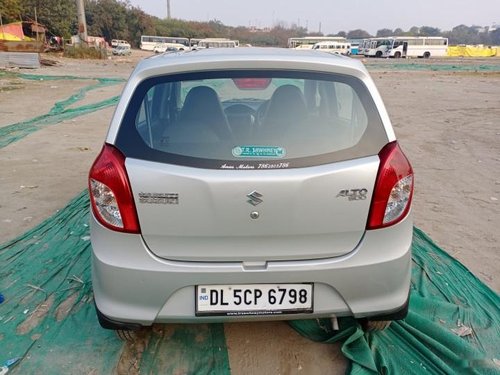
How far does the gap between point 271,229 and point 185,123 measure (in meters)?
0.72

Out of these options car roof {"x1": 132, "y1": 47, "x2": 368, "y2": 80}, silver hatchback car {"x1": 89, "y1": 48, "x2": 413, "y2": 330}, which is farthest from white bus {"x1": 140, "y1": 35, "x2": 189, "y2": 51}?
silver hatchback car {"x1": 89, "y1": 48, "x2": 413, "y2": 330}

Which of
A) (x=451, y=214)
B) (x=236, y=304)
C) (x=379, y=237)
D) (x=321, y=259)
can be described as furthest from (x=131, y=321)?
(x=451, y=214)

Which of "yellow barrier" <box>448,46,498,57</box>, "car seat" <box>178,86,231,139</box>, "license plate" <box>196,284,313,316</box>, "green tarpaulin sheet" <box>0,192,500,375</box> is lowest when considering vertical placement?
"yellow barrier" <box>448,46,498,57</box>

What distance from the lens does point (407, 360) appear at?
2674mm

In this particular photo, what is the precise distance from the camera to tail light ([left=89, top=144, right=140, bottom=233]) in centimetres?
222

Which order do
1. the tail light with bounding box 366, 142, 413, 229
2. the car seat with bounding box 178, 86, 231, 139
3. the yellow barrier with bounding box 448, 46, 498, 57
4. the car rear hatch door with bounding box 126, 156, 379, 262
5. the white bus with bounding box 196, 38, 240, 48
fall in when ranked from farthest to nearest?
the yellow barrier with bounding box 448, 46, 498, 57 → the white bus with bounding box 196, 38, 240, 48 → the car seat with bounding box 178, 86, 231, 139 → the tail light with bounding box 366, 142, 413, 229 → the car rear hatch door with bounding box 126, 156, 379, 262

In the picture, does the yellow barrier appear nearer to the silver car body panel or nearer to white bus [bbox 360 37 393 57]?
white bus [bbox 360 37 393 57]

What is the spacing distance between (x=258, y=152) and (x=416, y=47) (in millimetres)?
66767

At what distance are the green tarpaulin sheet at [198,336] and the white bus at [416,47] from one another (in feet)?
208

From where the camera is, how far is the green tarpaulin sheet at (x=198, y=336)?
104 inches

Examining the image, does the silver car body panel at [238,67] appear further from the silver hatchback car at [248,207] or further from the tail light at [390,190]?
the tail light at [390,190]

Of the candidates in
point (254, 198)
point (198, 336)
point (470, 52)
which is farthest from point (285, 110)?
point (470, 52)

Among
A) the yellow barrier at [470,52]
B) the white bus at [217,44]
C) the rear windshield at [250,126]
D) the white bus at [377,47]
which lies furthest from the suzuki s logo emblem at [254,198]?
the yellow barrier at [470,52]

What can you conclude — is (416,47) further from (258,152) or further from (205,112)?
(258,152)
